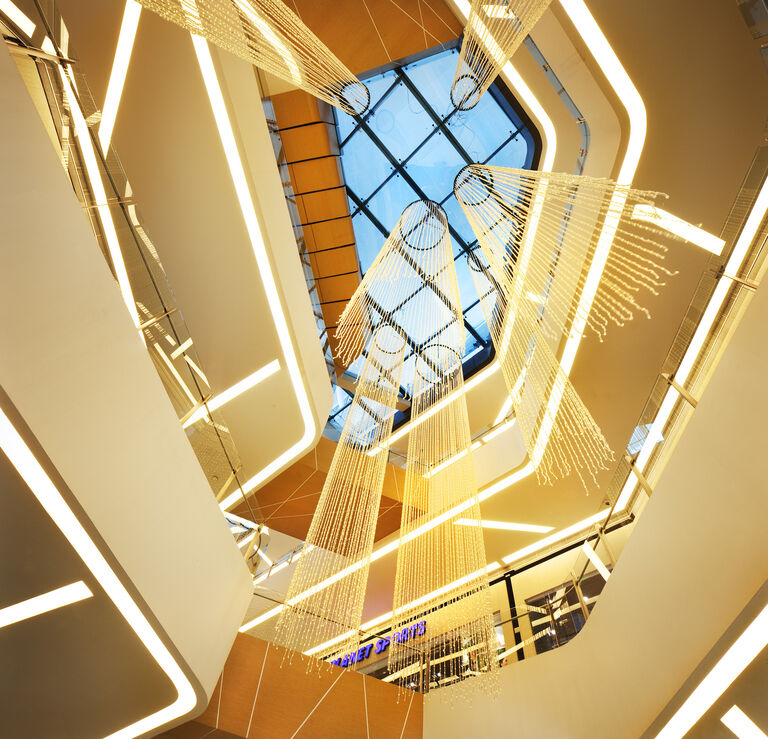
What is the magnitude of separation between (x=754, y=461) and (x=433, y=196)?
714cm

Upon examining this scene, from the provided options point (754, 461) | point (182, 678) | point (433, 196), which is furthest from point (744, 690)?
point (433, 196)

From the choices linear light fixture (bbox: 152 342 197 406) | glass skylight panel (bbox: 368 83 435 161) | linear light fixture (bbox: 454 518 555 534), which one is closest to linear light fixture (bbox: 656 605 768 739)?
linear light fixture (bbox: 152 342 197 406)

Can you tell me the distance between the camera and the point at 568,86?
4762 mm

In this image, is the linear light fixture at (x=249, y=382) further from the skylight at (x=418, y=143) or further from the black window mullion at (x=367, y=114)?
the skylight at (x=418, y=143)

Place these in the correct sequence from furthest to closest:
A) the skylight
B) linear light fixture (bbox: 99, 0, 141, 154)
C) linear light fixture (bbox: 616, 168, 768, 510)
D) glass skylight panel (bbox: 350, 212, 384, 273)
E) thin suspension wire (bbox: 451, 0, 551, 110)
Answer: glass skylight panel (bbox: 350, 212, 384, 273), the skylight, linear light fixture (bbox: 99, 0, 141, 154), linear light fixture (bbox: 616, 168, 768, 510), thin suspension wire (bbox: 451, 0, 551, 110)

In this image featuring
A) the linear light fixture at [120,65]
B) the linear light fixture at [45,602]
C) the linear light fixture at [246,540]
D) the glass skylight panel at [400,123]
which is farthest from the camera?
the glass skylight panel at [400,123]

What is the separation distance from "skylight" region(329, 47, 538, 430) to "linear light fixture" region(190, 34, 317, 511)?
3.25m

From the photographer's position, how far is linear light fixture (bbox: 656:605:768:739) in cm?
227

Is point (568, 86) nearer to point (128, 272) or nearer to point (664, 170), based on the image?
point (664, 170)

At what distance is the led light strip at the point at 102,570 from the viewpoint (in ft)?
7.18

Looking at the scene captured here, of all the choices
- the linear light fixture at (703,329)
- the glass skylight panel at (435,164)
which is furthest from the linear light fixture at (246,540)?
the glass skylight panel at (435,164)

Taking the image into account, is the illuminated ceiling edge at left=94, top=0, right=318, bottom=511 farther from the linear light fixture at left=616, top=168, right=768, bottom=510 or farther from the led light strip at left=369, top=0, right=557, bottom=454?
the linear light fixture at left=616, top=168, right=768, bottom=510

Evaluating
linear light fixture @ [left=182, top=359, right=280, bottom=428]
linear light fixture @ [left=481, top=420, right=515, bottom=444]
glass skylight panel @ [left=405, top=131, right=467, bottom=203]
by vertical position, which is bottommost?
linear light fixture @ [left=481, top=420, right=515, bottom=444]

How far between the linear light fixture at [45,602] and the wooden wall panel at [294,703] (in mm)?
2085
